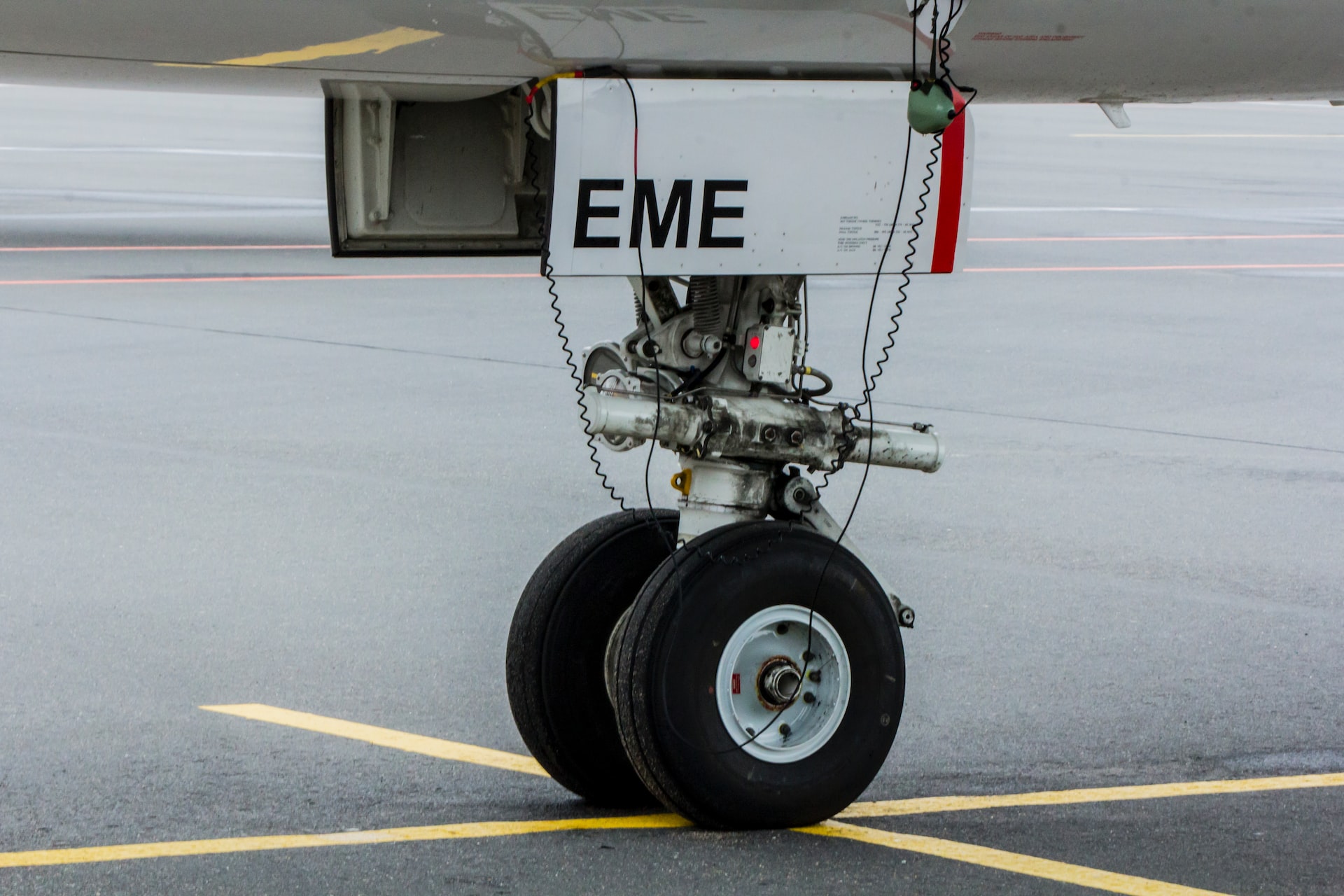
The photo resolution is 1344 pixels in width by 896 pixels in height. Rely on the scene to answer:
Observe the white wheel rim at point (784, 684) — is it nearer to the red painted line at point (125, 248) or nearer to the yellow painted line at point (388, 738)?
the yellow painted line at point (388, 738)

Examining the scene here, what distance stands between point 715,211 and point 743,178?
104 millimetres

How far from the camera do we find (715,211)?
14.4ft

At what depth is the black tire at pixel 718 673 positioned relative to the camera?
14.5 feet

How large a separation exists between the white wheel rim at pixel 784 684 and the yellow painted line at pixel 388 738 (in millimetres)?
767

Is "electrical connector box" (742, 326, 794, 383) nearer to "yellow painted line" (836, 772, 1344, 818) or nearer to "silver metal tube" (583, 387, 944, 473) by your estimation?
"silver metal tube" (583, 387, 944, 473)

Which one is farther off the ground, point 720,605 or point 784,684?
point 720,605

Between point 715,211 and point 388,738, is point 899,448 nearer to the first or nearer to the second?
point 715,211

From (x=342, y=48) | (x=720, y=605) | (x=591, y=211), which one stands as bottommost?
(x=720, y=605)

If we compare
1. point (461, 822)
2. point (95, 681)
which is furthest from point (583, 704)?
point (95, 681)

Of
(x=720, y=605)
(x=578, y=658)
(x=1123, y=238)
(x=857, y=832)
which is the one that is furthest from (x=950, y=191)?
(x=1123, y=238)

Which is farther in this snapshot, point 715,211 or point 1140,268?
point 1140,268

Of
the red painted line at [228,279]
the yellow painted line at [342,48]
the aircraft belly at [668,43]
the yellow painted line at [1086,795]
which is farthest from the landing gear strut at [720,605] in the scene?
the red painted line at [228,279]

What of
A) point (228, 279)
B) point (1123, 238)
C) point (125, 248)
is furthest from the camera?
point (1123, 238)

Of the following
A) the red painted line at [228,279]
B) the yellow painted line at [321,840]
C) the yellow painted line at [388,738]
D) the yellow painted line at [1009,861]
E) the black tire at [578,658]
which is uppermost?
the red painted line at [228,279]
